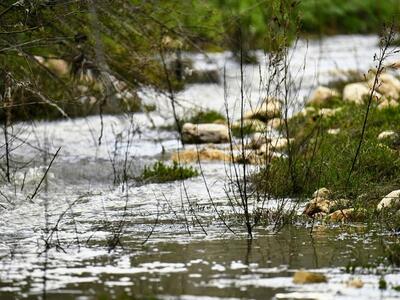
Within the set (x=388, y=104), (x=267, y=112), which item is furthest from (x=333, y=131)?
(x=267, y=112)

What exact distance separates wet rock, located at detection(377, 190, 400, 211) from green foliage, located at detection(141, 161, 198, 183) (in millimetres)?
2909

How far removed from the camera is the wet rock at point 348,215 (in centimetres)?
809

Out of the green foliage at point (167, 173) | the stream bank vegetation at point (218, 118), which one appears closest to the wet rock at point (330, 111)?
the stream bank vegetation at point (218, 118)

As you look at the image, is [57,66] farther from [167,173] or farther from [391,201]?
[391,201]

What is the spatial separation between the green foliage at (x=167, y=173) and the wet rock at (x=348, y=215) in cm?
285

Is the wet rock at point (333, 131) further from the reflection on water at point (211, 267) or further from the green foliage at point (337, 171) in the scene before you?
the reflection on water at point (211, 267)

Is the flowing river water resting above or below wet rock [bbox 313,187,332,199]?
below

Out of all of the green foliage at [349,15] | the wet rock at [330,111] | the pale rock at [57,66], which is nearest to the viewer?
the wet rock at [330,111]

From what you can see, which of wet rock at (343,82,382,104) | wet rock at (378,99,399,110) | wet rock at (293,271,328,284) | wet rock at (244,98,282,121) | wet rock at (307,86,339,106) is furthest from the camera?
wet rock at (307,86,339,106)

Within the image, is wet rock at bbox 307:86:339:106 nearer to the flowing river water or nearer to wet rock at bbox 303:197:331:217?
the flowing river water

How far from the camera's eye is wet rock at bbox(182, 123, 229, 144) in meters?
13.8

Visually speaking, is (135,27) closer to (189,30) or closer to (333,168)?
(189,30)

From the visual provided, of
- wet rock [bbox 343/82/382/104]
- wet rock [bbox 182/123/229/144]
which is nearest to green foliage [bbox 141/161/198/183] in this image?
wet rock [bbox 182/123/229/144]

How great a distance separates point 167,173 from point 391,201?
132 inches
